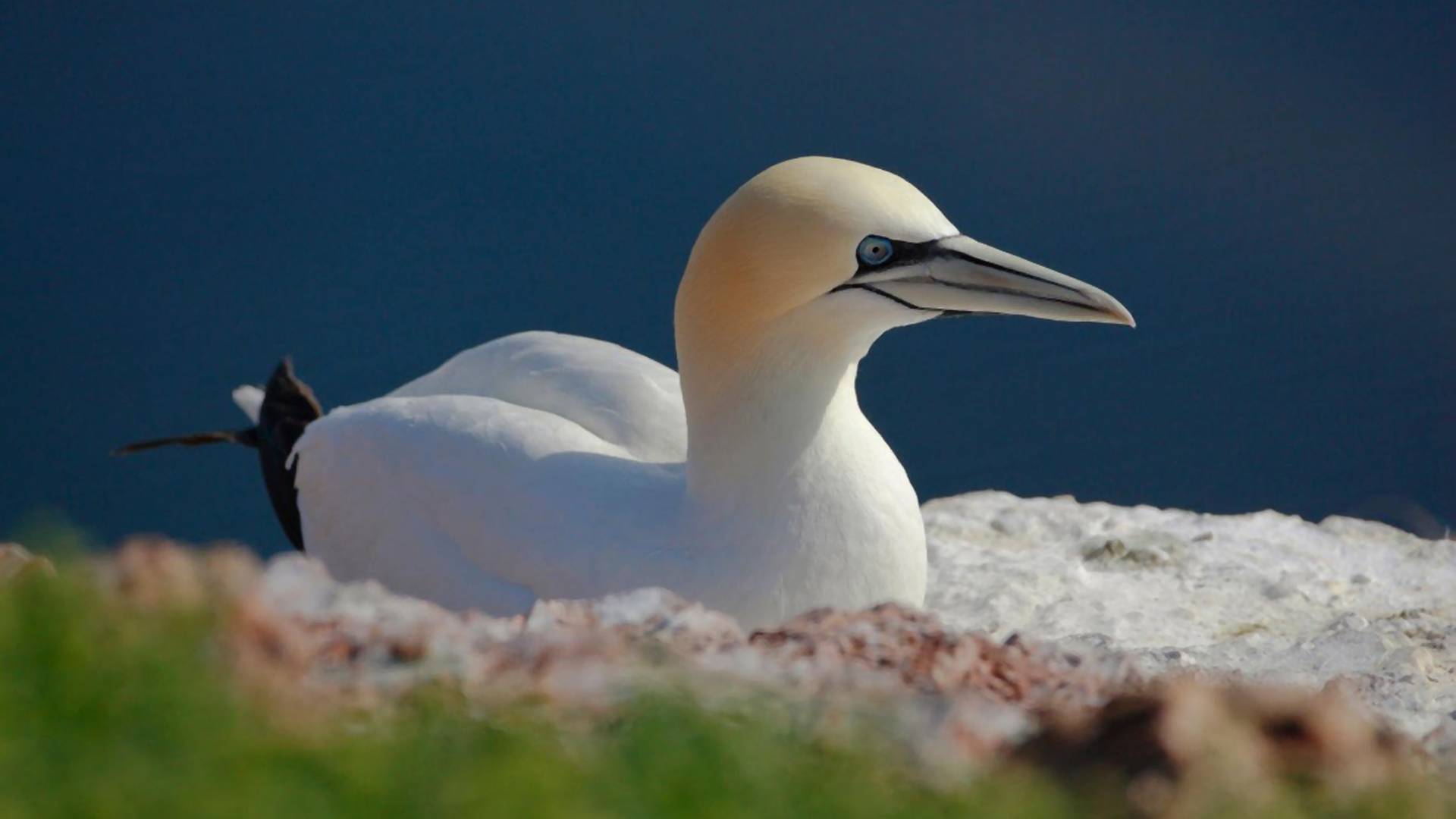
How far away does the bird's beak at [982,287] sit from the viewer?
12.4ft

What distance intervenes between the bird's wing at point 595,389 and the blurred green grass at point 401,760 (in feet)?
8.38

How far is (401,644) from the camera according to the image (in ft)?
7.33

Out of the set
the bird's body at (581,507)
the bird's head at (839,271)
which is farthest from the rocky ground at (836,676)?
the bird's head at (839,271)

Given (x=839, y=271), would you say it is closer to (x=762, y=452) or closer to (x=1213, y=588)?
(x=762, y=452)

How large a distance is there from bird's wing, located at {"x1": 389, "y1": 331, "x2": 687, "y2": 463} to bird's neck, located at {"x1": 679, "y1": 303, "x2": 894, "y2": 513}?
64 cm

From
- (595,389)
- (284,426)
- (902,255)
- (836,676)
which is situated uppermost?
(284,426)

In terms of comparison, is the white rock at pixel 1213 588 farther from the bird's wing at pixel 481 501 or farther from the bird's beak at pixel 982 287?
the bird's wing at pixel 481 501

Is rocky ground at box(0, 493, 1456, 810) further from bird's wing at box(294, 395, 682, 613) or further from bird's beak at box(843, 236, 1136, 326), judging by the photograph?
bird's wing at box(294, 395, 682, 613)

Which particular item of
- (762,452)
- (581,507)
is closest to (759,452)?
(762,452)

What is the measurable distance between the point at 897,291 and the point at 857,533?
0.54 meters

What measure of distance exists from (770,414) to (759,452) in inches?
3.4

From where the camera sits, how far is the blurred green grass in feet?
5.14

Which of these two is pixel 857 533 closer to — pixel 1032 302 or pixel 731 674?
pixel 1032 302

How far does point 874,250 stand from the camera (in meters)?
3.76
